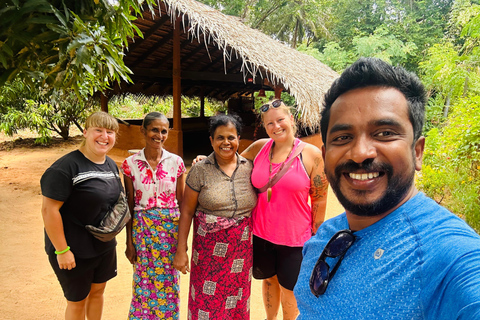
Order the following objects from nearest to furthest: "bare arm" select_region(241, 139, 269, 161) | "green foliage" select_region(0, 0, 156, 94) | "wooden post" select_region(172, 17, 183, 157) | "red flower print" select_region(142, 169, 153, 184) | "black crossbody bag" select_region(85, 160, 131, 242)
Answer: "green foliage" select_region(0, 0, 156, 94)
"black crossbody bag" select_region(85, 160, 131, 242)
"red flower print" select_region(142, 169, 153, 184)
"bare arm" select_region(241, 139, 269, 161)
"wooden post" select_region(172, 17, 183, 157)

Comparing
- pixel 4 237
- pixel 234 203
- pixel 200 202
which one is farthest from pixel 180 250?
pixel 4 237

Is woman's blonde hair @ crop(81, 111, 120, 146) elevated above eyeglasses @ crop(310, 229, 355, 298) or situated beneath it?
elevated above

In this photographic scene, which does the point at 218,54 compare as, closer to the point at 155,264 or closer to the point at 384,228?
the point at 155,264

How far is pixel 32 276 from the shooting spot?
3.27 m

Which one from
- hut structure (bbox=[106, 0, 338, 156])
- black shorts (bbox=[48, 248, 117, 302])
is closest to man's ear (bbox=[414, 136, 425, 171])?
black shorts (bbox=[48, 248, 117, 302])

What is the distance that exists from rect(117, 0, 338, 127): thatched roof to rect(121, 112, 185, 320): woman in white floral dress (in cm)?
335

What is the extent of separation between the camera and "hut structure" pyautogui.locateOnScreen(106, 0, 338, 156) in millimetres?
5484

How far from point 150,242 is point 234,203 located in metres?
0.68

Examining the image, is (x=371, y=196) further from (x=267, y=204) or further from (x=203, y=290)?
(x=203, y=290)

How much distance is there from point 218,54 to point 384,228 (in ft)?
28.5

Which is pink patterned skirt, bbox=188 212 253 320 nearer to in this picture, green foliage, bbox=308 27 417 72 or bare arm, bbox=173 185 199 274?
bare arm, bbox=173 185 199 274

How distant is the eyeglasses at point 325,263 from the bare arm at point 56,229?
1622 millimetres

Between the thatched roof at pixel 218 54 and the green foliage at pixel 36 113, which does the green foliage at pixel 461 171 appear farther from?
the green foliage at pixel 36 113

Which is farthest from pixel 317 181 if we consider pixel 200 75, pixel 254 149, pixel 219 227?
pixel 200 75
